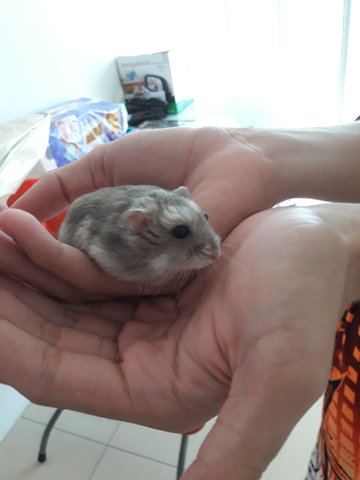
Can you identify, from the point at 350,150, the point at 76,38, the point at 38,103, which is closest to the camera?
the point at 350,150

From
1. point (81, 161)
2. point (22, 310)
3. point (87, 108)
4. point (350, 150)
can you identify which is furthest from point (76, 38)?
point (22, 310)

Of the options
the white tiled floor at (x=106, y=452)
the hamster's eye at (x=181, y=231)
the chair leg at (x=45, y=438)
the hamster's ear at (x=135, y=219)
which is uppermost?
the hamster's ear at (x=135, y=219)

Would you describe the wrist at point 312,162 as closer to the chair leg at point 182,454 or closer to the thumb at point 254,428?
the thumb at point 254,428

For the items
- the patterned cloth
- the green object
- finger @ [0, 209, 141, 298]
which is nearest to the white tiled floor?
the patterned cloth

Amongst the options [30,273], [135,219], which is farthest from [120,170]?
[30,273]

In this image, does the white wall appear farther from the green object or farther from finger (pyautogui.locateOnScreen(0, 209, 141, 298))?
finger (pyautogui.locateOnScreen(0, 209, 141, 298))

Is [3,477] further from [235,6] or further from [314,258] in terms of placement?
[235,6]

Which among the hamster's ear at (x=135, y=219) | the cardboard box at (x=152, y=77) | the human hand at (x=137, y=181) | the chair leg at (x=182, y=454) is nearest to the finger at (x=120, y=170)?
the human hand at (x=137, y=181)

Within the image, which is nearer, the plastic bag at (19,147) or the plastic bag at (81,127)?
the plastic bag at (19,147)
